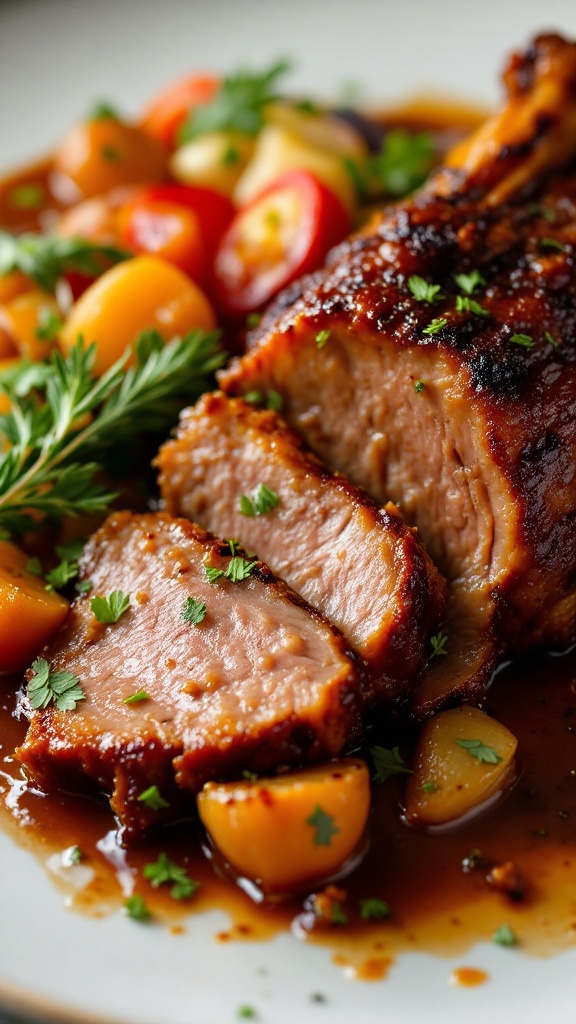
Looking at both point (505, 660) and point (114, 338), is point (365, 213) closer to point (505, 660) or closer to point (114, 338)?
point (114, 338)

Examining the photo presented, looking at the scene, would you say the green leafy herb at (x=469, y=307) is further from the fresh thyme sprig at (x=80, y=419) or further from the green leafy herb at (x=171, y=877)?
the green leafy herb at (x=171, y=877)

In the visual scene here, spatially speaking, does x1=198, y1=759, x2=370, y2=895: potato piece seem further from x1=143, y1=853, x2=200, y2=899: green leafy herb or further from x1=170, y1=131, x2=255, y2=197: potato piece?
x1=170, y1=131, x2=255, y2=197: potato piece

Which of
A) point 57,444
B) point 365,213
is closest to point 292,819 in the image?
point 57,444

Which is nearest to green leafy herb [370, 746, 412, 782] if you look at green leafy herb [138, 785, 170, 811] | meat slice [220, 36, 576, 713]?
meat slice [220, 36, 576, 713]

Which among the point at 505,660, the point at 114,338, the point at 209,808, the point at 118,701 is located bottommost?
the point at 505,660

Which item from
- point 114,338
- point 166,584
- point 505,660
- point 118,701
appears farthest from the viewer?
point 114,338

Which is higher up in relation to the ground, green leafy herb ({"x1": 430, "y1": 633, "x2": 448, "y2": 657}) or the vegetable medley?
the vegetable medley

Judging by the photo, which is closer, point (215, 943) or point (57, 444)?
point (215, 943)

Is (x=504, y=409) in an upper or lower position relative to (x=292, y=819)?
upper
